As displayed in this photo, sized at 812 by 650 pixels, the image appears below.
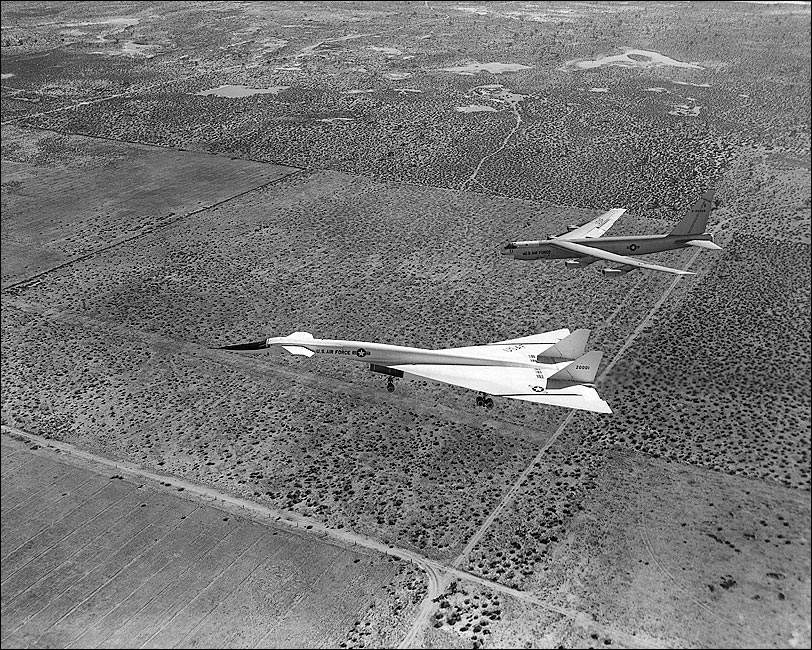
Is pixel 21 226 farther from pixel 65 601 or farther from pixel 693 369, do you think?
pixel 693 369

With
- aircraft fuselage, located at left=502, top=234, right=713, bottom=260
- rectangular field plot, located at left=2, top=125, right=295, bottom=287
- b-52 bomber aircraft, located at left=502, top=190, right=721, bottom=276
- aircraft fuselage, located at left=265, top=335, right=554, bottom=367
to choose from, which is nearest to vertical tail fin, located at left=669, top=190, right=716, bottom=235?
b-52 bomber aircraft, located at left=502, top=190, right=721, bottom=276

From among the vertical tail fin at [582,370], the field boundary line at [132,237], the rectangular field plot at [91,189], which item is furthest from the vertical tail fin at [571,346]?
the rectangular field plot at [91,189]

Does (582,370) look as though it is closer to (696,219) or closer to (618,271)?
(618,271)

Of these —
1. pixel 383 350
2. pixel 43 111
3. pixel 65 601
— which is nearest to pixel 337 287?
pixel 383 350

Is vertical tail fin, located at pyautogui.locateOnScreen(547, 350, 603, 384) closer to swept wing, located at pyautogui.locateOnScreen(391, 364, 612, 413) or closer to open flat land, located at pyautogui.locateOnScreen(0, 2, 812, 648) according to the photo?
swept wing, located at pyautogui.locateOnScreen(391, 364, 612, 413)

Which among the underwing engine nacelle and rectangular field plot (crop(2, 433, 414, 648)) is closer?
rectangular field plot (crop(2, 433, 414, 648))

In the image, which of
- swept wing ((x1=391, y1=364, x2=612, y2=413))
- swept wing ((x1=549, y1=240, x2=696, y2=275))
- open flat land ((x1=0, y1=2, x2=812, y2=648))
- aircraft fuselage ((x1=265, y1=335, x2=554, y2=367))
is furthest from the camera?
swept wing ((x1=549, y1=240, x2=696, y2=275))
